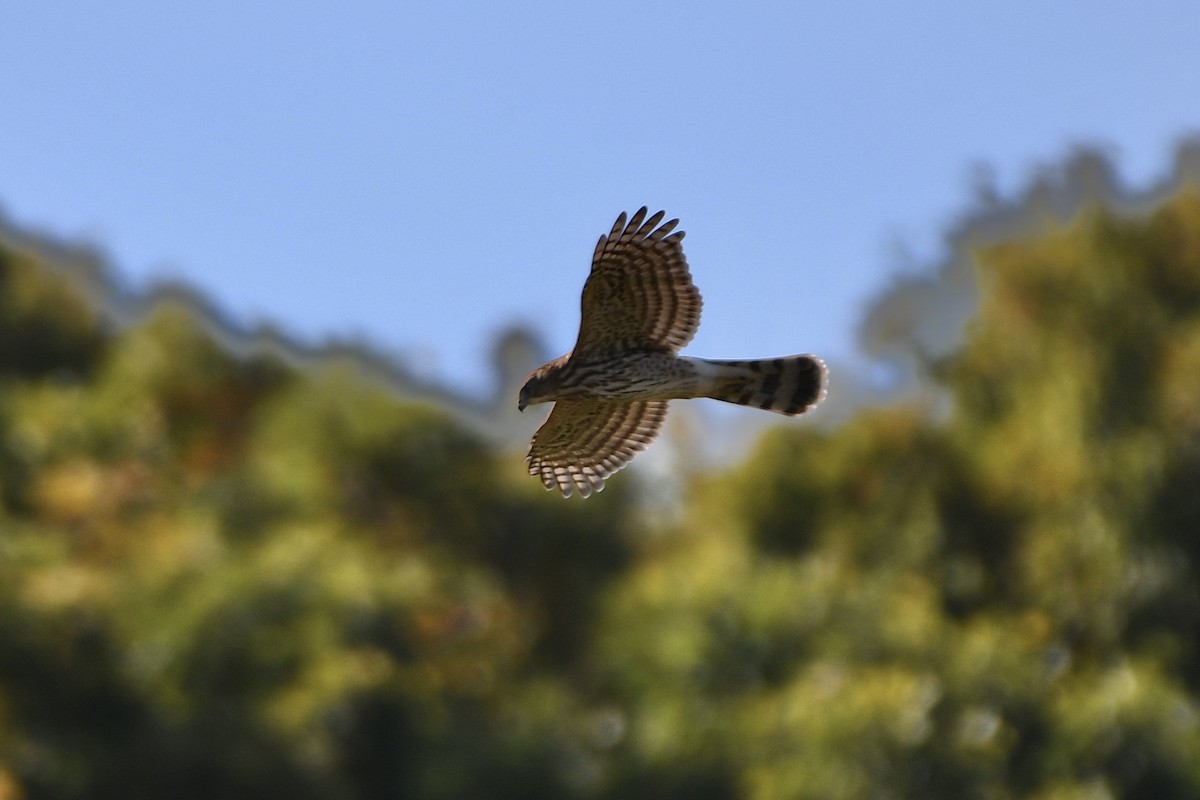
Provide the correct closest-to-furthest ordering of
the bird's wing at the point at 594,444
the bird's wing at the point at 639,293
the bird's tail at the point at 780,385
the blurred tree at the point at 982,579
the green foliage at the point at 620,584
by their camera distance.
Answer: the bird's wing at the point at 639,293
the bird's tail at the point at 780,385
the bird's wing at the point at 594,444
the blurred tree at the point at 982,579
the green foliage at the point at 620,584

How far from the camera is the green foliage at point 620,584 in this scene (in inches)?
1064

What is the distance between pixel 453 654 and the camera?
34.2m

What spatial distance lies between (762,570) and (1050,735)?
5.01m

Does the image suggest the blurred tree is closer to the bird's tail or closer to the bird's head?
the bird's tail

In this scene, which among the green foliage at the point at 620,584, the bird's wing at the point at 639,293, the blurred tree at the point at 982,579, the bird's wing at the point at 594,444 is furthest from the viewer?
the green foliage at the point at 620,584

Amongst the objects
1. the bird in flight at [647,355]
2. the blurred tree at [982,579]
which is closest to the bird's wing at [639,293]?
the bird in flight at [647,355]

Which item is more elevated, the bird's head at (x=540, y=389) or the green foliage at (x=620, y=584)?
the green foliage at (x=620, y=584)

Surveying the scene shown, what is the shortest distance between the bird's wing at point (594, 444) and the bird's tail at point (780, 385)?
0.61 metres

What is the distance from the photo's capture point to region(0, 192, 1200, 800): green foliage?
88.7ft

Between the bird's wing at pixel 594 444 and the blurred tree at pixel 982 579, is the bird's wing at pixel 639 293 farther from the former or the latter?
the blurred tree at pixel 982 579

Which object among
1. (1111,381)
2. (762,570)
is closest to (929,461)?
(1111,381)

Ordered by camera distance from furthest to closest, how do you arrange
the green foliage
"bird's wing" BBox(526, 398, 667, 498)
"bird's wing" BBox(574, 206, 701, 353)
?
the green foliage, "bird's wing" BBox(526, 398, 667, 498), "bird's wing" BBox(574, 206, 701, 353)

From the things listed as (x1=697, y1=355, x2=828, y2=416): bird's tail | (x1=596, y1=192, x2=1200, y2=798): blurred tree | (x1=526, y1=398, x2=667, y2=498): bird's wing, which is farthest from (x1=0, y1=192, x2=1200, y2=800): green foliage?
(x1=697, y1=355, x2=828, y2=416): bird's tail

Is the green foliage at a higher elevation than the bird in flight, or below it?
higher
